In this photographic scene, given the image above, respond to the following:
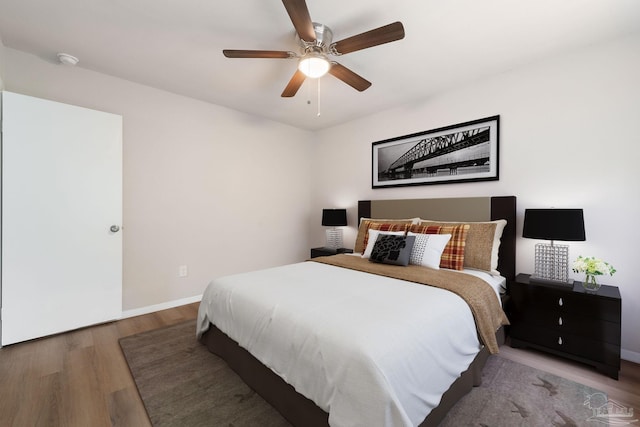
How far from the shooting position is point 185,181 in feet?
10.8

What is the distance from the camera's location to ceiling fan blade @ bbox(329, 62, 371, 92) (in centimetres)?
209

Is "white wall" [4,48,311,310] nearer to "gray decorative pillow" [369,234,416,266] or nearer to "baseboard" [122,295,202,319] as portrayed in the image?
"baseboard" [122,295,202,319]

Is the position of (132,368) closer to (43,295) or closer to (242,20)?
(43,295)

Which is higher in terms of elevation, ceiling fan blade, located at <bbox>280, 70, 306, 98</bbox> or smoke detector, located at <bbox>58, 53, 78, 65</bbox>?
smoke detector, located at <bbox>58, 53, 78, 65</bbox>

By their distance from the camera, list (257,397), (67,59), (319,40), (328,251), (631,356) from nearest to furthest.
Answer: (257,397)
(319,40)
(631,356)
(67,59)
(328,251)

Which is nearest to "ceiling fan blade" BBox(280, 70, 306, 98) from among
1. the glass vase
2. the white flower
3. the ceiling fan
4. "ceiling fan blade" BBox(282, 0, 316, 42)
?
the ceiling fan

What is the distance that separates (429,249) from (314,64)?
1845mm

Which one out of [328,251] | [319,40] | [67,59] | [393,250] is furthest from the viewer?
[328,251]

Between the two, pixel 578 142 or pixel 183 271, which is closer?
pixel 578 142

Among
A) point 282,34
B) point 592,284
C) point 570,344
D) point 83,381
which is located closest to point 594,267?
point 592,284

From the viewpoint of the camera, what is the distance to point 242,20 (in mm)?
1933

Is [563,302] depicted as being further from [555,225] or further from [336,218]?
[336,218]

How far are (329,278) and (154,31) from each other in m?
2.35

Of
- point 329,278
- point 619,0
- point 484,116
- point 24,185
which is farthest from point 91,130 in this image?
point 619,0
